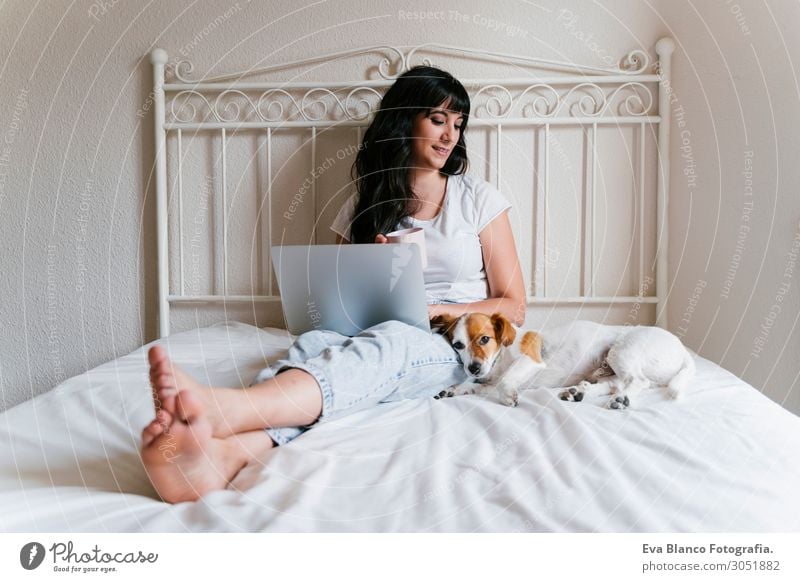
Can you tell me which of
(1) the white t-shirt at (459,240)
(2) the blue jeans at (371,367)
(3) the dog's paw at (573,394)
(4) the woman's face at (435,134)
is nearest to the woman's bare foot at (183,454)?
(2) the blue jeans at (371,367)

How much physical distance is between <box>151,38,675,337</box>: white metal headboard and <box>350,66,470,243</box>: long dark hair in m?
0.13

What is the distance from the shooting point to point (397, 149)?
128cm

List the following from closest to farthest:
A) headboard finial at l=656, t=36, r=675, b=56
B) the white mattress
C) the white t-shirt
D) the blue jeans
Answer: the white mattress, the blue jeans, the white t-shirt, headboard finial at l=656, t=36, r=675, b=56

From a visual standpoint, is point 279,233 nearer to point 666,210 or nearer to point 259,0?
point 259,0

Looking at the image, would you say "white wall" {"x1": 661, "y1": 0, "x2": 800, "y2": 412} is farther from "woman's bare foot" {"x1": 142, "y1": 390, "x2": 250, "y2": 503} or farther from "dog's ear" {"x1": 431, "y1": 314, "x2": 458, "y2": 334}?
"woman's bare foot" {"x1": 142, "y1": 390, "x2": 250, "y2": 503}

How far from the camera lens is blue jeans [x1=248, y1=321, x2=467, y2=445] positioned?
0.75 meters

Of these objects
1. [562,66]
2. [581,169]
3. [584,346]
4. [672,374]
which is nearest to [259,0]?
[562,66]

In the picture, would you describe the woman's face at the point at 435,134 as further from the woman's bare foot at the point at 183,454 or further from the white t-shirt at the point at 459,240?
the woman's bare foot at the point at 183,454

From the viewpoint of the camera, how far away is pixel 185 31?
1.45 metres

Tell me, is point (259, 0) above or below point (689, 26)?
above

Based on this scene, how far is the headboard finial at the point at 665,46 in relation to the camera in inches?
51.8

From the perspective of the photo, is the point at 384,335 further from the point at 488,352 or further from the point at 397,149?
the point at 397,149

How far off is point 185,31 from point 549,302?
106 centimetres

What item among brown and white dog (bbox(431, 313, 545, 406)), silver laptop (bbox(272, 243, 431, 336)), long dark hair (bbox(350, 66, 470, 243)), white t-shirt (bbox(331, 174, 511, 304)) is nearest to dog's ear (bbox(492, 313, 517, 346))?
brown and white dog (bbox(431, 313, 545, 406))
